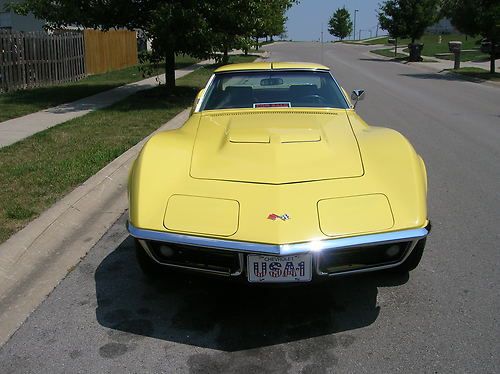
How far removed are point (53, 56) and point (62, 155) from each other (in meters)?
11.7

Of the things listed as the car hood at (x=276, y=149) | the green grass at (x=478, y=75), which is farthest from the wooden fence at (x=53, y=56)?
the green grass at (x=478, y=75)

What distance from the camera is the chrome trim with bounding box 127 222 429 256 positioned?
9.41ft

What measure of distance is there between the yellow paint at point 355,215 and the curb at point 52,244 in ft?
6.33

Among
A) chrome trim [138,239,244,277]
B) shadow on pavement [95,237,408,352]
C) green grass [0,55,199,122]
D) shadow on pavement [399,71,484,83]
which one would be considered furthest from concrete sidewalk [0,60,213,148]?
shadow on pavement [399,71,484,83]

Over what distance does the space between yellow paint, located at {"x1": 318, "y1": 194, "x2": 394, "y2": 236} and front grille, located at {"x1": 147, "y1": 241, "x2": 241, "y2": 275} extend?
547mm

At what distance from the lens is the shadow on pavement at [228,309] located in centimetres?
312

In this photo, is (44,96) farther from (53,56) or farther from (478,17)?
(478,17)

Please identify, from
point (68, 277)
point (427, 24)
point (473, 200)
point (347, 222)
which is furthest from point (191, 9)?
point (427, 24)

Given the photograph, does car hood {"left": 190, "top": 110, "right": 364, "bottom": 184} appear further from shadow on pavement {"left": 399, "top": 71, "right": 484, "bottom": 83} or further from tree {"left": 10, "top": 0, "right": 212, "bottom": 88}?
shadow on pavement {"left": 399, "top": 71, "right": 484, "bottom": 83}

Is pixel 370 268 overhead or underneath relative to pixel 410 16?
underneath

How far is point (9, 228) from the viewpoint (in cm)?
437

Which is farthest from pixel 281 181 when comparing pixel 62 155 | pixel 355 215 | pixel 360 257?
pixel 62 155

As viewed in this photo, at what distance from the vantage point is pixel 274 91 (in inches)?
193

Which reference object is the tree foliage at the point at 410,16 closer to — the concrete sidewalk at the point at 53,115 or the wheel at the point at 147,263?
the concrete sidewalk at the point at 53,115
